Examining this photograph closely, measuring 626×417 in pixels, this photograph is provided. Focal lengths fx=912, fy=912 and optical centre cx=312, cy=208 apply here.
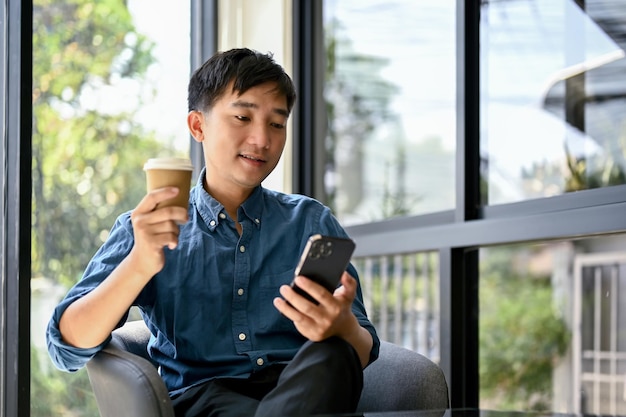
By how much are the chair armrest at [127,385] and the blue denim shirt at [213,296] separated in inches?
1.5

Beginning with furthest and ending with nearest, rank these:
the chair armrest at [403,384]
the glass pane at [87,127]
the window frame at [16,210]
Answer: the glass pane at [87,127] < the window frame at [16,210] < the chair armrest at [403,384]

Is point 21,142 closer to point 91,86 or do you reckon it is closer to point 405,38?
point 91,86

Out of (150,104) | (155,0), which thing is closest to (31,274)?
(150,104)

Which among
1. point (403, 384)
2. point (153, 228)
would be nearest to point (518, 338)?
point (403, 384)

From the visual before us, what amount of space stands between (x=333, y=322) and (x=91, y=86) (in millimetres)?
1874

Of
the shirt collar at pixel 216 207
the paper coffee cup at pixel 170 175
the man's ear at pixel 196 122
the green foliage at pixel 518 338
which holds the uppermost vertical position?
the man's ear at pixel 196 122

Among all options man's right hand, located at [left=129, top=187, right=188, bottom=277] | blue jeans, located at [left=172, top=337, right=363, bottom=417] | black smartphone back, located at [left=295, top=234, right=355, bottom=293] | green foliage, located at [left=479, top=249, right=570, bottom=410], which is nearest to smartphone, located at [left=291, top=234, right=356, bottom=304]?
black smartphone back, located at [left=295, top=234, right=355, bottom=293]

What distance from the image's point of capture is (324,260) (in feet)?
5.13

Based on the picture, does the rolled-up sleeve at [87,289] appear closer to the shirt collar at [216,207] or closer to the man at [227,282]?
the man at [227,282]

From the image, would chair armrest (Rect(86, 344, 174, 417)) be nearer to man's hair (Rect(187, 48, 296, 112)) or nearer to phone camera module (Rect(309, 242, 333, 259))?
phone camera module (Rect(309, 242, 333, 259))

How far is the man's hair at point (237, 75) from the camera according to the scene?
74.2 inches

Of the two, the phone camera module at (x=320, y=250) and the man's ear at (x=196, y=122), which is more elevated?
the man's ear at (x=196, y=122)

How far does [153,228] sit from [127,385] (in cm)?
30

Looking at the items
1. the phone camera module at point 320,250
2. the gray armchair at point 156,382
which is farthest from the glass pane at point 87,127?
the phone camera module at point 320,250
